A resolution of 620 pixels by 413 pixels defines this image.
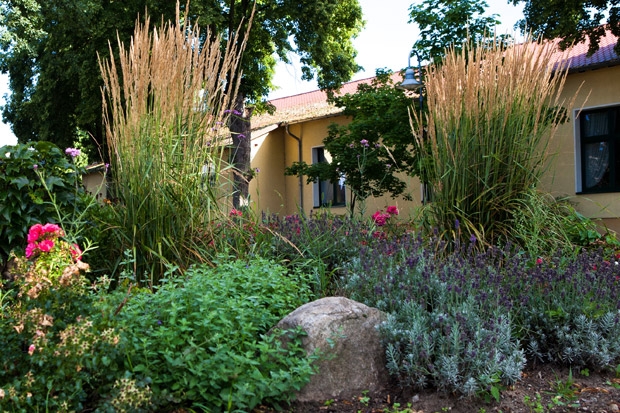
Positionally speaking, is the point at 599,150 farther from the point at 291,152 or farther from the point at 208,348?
the point at 208,348

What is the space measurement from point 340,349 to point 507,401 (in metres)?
0.76

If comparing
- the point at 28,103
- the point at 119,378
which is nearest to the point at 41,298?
the point at 119,378

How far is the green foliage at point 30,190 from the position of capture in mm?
4395

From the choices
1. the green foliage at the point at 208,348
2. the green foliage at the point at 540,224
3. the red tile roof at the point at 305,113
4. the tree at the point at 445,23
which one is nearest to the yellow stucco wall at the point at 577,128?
the tree at the point at 445,23

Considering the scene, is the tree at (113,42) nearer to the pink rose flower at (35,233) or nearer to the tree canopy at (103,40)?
the tree canopy at (103,40)

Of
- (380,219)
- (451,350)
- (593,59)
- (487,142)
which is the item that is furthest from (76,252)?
(593,59)

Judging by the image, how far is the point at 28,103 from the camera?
60.0ft

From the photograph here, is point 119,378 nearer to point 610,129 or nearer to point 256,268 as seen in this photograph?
point 256,268

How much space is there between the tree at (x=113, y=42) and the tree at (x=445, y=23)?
504 cm

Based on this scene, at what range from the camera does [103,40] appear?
602 inches

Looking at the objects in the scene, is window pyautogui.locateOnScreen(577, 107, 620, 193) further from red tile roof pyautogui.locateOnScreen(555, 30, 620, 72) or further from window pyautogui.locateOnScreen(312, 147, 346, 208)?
window pyautogui.locateOnScreen(312, 147, 346, 208)

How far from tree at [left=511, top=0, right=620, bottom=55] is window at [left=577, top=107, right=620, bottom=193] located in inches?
55.7

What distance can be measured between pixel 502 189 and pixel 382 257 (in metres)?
1.39

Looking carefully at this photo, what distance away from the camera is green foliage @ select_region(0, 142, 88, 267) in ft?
14.4
